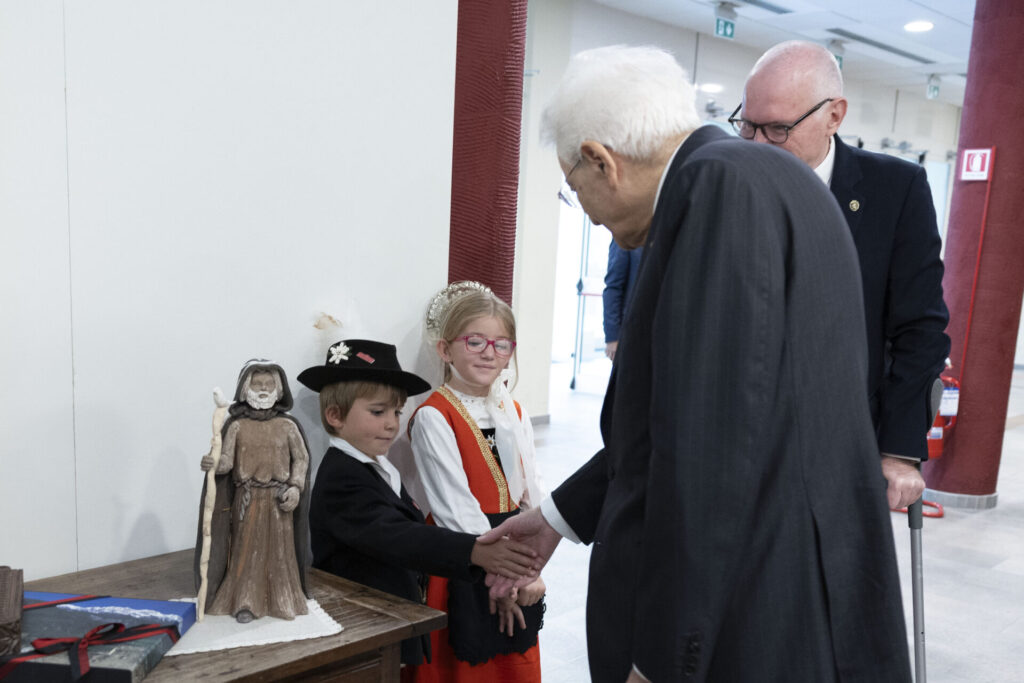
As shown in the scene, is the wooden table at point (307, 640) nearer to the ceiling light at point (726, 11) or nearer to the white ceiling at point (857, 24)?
the white ceiling at point (857, 24)

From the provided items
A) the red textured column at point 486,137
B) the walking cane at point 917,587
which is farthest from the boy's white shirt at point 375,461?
the walking cane at point 917,587

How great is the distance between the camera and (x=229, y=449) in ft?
5.11

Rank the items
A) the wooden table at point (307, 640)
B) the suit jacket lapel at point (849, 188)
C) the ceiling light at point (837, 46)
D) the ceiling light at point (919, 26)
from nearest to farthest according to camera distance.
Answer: the wooden table at point (307, 640) < the suit jacket lapel at point (849, 188) < the ceiling light at point (919, 26) < the ceiling light at point (837, 46)

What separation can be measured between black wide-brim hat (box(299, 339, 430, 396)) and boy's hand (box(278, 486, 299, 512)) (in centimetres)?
35

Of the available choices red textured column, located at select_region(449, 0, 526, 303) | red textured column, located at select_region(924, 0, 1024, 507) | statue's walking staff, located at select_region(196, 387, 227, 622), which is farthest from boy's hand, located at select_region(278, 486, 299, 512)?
red textured column, located at select_region(924, 0, 1024, 507)

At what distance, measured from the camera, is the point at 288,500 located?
1.57m

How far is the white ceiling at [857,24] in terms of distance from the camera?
24.5ft

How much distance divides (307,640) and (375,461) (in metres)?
0.53

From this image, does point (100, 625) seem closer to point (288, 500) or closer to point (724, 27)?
point (288, 500)

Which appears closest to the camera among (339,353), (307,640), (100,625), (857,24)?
(100,625)

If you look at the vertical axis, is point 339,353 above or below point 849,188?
below

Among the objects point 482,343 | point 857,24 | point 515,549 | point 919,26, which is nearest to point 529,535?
point 515,549

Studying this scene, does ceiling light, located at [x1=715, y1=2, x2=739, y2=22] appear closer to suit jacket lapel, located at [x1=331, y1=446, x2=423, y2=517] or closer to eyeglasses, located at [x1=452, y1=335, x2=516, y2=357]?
eyeglasses, located at [x1=452, y1=335, x2=516, y2=357]

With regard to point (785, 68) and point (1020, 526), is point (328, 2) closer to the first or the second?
point (785, 68)
